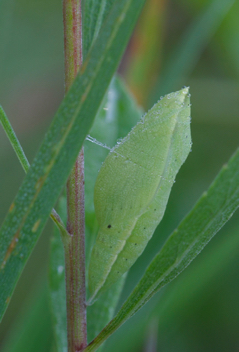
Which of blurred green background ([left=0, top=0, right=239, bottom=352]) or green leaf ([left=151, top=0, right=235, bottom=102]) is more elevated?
green leaf ([left=151, top=0, right=235, bottom=102])

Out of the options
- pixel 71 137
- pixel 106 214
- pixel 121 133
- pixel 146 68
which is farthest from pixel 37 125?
pixel 71 137

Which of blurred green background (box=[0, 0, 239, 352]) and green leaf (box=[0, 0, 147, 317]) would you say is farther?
blurred green background (box=[0, 0, 239, 352])


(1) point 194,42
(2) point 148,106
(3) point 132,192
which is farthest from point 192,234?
(1) point 194,42

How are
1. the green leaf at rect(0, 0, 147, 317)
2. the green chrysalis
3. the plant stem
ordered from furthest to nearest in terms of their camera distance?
the green chrysalis → the plant stem → the green leaf at rect(0, 0, 147, 317)

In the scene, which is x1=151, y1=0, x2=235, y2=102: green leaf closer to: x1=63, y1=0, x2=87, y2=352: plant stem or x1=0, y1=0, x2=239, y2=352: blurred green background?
x1=0, y1=0, x2=239, y2=352: blurred green background

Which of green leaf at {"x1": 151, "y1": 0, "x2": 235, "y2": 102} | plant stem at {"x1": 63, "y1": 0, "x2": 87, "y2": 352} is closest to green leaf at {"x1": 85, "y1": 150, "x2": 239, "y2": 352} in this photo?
plant stem at {"x1": 63, "y1": 0, "x2": 87, "y2": 352}
